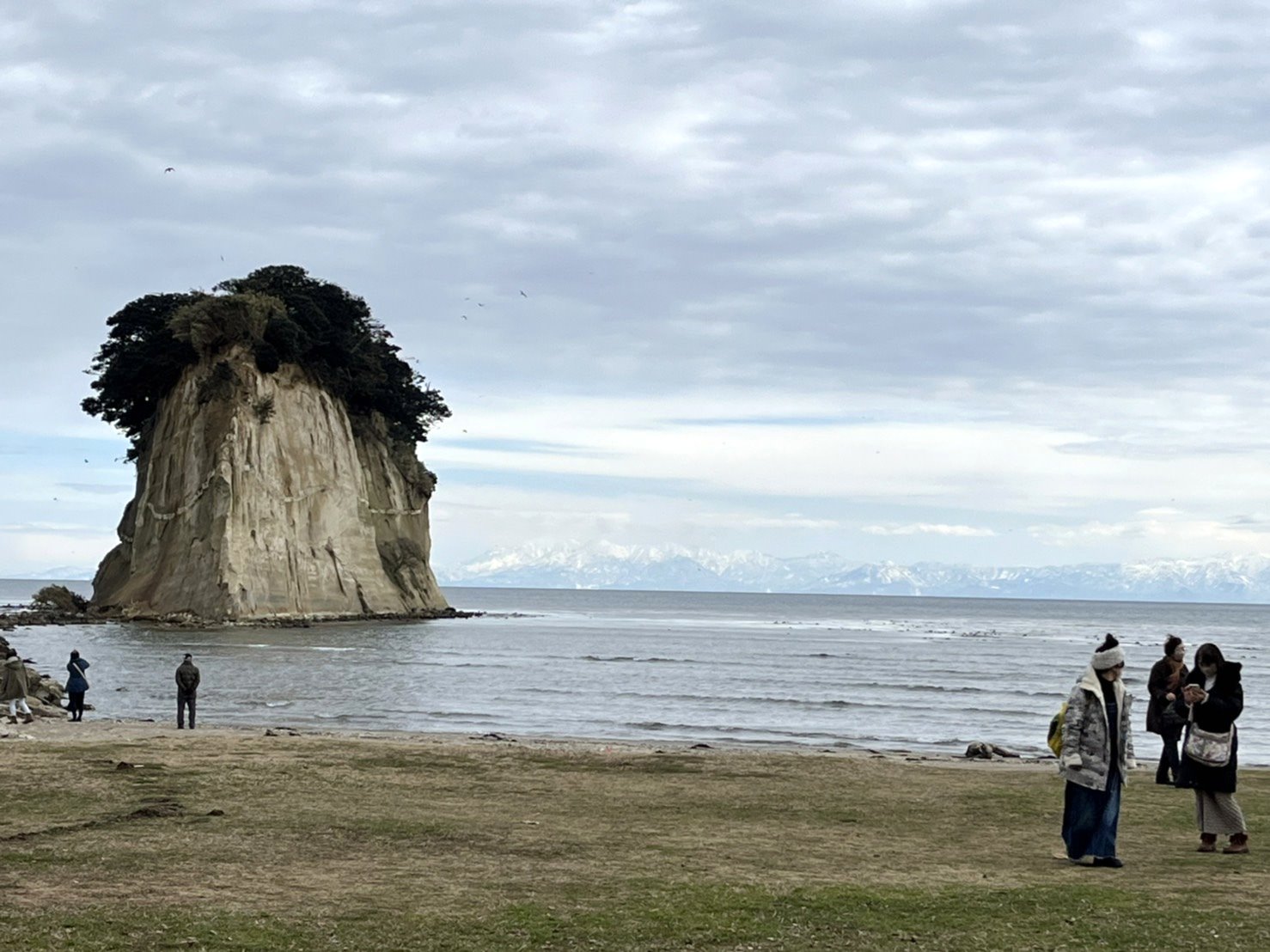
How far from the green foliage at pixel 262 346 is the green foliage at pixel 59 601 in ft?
36.2

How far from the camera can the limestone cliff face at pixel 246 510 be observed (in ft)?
282

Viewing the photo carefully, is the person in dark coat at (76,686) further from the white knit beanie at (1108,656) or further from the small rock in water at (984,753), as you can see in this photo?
the white knit beanie at (1108,656)

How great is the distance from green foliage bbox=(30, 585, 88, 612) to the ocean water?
16.4 m

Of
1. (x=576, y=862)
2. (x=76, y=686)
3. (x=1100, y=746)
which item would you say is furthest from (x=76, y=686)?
(x=1100, y=746)

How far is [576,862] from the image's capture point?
499 inches

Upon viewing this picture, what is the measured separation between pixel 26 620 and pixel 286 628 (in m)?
20.1

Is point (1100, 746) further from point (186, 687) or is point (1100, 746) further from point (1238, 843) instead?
point (186, 687)

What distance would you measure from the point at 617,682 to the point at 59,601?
6563 cm

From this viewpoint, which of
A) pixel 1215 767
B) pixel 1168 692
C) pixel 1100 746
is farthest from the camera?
pixel 1168 692

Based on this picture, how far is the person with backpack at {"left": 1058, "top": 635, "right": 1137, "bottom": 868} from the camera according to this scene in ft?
41.1

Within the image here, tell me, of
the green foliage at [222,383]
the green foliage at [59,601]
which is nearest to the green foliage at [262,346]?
the green foliage at [222,383]

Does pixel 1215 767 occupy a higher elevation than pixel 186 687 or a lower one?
higher

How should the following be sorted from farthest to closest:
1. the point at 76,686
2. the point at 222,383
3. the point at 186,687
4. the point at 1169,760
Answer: the point at 222,383, the point at 76,686, the point at 186,687, the point at 1169,760

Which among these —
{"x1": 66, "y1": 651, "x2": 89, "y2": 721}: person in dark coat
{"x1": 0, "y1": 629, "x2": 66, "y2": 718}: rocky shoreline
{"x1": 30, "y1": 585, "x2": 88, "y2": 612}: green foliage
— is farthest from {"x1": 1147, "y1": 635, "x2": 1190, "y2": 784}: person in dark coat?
{"x1": 30, "y1": 585, "x2": 88, "y2": 612}: green foliage
